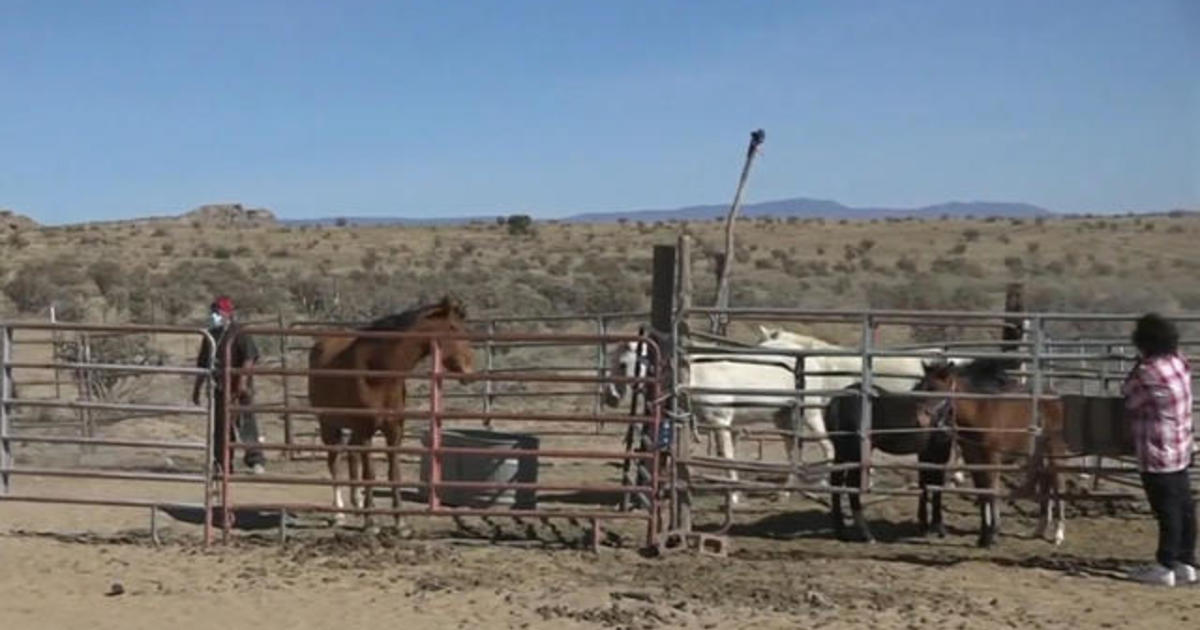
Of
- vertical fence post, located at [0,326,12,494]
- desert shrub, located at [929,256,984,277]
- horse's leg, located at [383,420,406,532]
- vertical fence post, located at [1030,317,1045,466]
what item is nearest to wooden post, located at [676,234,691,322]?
horse's leg, located at [383,420,406,532]

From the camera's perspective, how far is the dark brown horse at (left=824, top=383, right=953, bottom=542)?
34.8 feet

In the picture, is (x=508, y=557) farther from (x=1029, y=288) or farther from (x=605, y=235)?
(x=605, y=235)

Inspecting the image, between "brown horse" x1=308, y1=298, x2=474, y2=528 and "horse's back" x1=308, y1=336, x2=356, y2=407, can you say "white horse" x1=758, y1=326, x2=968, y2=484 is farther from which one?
"horse's back" x1=308, y1=336, x2=356, y2=407

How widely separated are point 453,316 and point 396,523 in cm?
152

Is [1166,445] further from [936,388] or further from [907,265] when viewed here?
[907,265]

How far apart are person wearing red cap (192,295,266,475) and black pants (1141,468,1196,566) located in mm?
5471

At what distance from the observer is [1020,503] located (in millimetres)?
12156

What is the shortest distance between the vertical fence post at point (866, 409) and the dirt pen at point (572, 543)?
0.03 m

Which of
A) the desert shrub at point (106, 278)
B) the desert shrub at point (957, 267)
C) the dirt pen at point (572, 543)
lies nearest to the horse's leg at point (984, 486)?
the dirt pen at point (572, 543)

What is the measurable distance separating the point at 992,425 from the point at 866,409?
100cm

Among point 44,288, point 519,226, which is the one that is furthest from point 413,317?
point 519,226

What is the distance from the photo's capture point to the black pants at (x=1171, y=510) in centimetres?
901

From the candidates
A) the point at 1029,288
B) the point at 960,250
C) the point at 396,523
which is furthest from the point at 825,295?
the point at 396,523

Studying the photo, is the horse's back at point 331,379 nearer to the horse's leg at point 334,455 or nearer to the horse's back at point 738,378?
the horse's leg at point 334,455
